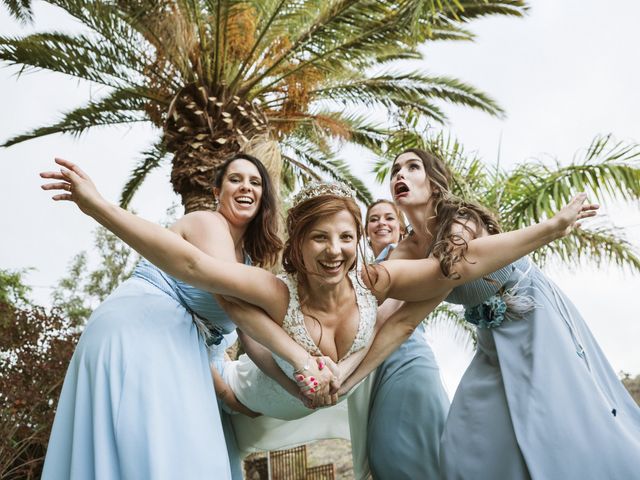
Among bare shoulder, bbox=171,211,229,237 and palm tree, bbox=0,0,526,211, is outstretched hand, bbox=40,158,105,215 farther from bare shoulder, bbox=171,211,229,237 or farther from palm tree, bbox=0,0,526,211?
palm tree, bbox=0,0,526,211

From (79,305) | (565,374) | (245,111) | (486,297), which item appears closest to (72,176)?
(486,297)

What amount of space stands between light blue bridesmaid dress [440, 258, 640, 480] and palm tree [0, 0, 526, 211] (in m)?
4.88

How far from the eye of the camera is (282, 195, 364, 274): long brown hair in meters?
3.23

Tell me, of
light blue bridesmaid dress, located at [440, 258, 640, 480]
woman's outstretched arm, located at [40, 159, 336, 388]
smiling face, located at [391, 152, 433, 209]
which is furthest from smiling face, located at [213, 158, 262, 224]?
light blue bridesmaid dress, located at [440, 258, 640, 480]

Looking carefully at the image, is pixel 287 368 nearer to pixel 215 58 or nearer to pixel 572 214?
pixel 572 214

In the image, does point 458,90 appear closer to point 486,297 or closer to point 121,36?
point 121,36

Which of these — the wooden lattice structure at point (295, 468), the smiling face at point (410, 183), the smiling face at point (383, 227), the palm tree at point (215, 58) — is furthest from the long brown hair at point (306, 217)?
the wooden lattice structure at point (295, 468)

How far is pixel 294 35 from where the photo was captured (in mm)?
9219

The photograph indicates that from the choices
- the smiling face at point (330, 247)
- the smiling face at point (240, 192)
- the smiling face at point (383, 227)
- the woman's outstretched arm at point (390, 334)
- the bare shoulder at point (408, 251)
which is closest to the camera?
the smiling face at point (330, 247)

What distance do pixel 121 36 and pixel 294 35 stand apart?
238 cm

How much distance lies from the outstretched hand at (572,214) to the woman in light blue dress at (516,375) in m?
0.03

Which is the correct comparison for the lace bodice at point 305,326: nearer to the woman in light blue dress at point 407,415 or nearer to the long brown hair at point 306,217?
the long brown hair at point 306,217

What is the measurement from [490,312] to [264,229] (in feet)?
4.61

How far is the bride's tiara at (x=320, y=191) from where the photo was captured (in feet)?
10.9
